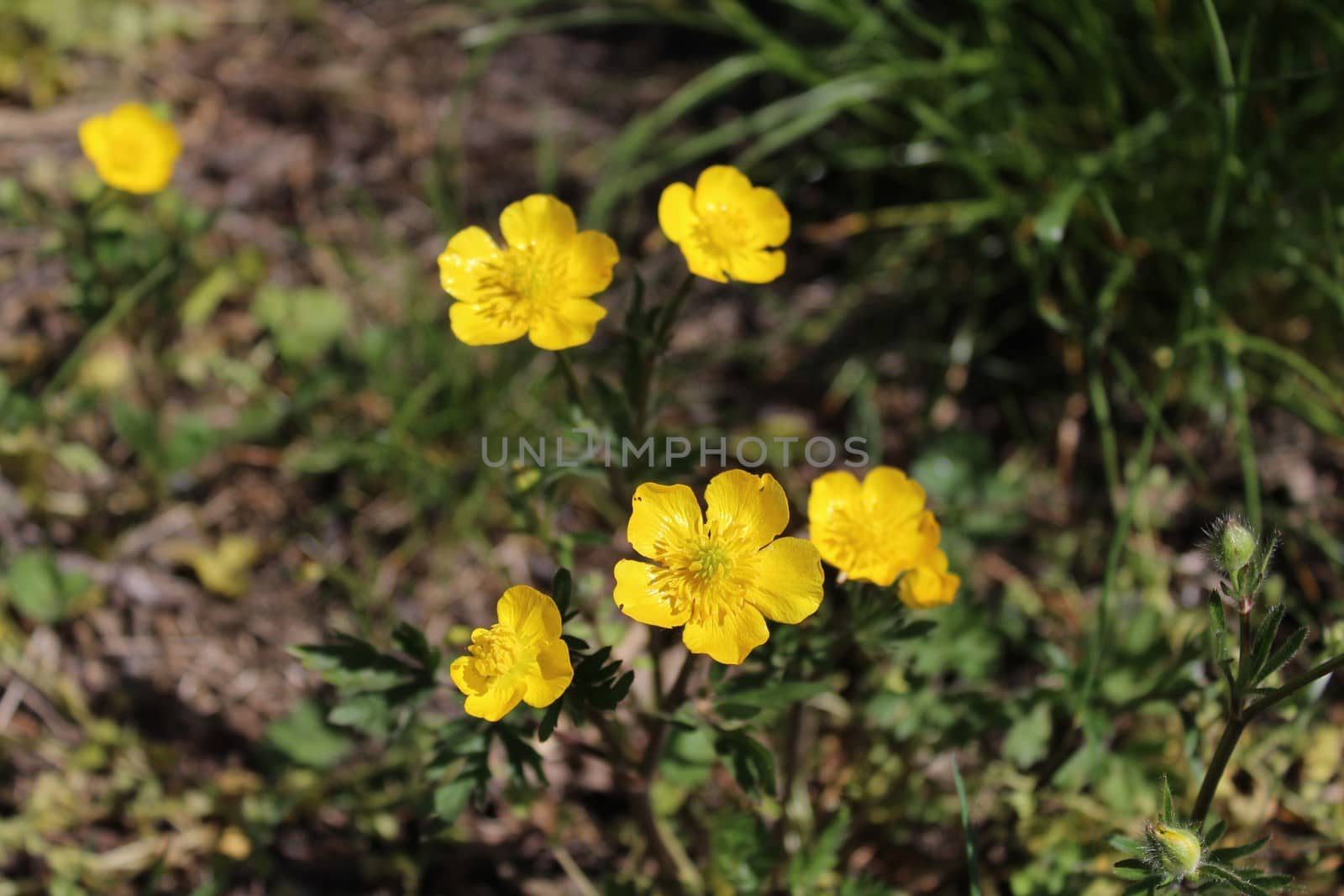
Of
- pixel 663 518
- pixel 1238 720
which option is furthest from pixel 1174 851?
pixel 663 518

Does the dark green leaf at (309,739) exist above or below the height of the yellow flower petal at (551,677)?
below

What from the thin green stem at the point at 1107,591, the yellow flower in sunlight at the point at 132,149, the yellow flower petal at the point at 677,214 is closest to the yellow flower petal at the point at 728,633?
the yellow flower petal at the point at 677,214

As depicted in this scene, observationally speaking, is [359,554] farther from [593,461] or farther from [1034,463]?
[1034,463]

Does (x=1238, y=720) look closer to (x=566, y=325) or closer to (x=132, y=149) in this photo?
(x=566, y=325)

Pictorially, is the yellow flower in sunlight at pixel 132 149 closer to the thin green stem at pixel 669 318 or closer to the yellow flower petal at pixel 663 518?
the thin green stem at pixel 669 318

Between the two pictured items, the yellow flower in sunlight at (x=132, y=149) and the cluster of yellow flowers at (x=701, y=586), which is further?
the yellow flower in sunlight at (x=132, y=149)

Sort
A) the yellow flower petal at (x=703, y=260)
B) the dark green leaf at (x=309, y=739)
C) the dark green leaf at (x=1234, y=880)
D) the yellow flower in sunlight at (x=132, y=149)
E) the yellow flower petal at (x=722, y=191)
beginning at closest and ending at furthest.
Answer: the dark green leaf at (x=1234, y=880) < the yellow flower petal at (x=703, y=260) < the yellow flower petal at (x=722, y=191) < the dark green leaf at (x=309, y=739) < the yellow flower in sunlight at (x=132, y=149)
